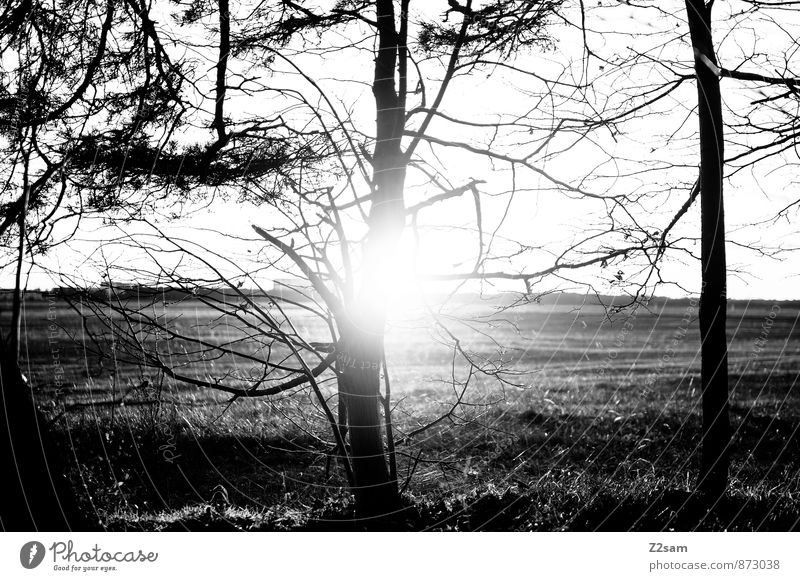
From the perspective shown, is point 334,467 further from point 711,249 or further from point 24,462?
point 711,249

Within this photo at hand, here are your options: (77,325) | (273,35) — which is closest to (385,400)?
(77,325)

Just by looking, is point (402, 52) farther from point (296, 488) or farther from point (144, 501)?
point (144, 501)

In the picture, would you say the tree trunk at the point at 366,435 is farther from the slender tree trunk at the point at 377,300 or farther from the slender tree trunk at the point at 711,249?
the slender tree trunk at the point at 711,249

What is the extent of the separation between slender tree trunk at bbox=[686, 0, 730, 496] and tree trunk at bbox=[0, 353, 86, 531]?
3540 millimetres

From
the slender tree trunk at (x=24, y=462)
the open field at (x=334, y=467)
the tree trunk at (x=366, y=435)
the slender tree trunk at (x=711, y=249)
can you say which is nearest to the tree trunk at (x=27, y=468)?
the slender tree trunk at (x=24, y=462)

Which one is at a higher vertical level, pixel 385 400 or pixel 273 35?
pixel 273 35
